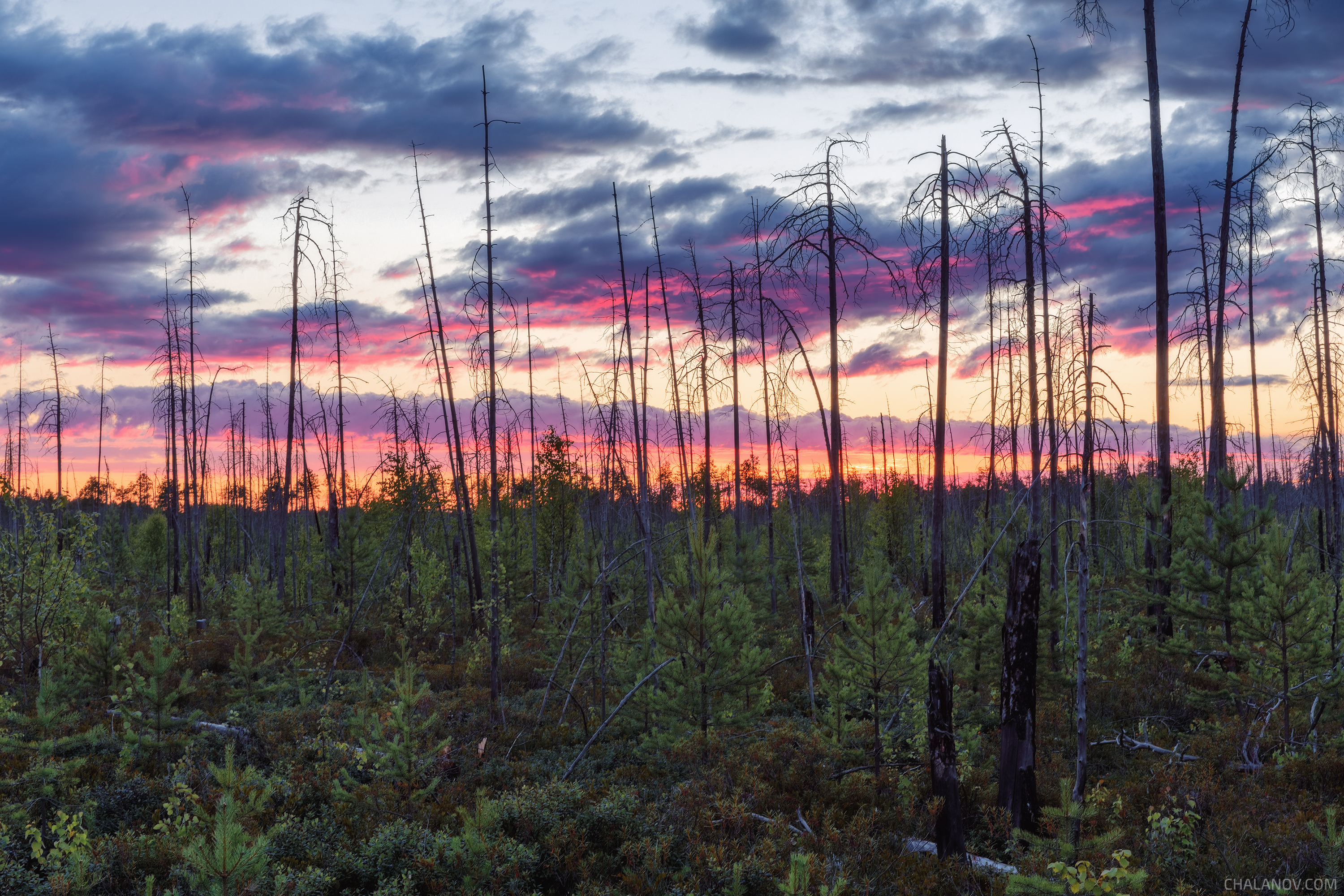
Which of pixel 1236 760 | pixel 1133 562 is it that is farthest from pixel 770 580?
pixel 1236 760

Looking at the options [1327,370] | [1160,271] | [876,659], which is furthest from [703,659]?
[1327,370]

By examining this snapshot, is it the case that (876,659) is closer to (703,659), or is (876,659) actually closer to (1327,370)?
(703,659)

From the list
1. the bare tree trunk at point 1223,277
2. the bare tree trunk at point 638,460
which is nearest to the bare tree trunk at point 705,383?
the bare tree trunk at point 638,460

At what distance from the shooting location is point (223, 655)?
61.0ft

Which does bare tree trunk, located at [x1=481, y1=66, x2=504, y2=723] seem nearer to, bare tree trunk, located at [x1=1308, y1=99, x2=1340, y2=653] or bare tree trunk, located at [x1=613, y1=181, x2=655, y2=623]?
bare tree trunk, located at [x1=613, y1=181, x2=655, y2=623]

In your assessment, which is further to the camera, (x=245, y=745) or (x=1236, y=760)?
(x=245, y=745)

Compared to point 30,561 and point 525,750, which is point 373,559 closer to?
point 30,561

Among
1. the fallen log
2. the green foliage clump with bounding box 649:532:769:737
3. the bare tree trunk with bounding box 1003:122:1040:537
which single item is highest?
the bare tree trunk with bounding box 1003:122:1040:537

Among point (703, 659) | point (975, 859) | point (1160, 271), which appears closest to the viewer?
point (975, 859)

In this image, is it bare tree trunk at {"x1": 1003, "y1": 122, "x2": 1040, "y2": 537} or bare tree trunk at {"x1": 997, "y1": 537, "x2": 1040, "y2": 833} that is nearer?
bare tree trunk at {"x1": 997, "y1": 537, "x2": 1040, "y2": 833}

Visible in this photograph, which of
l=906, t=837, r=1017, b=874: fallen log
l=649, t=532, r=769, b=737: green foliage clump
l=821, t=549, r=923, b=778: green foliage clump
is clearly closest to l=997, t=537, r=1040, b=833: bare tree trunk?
l=906, t=837, r=1017, b=874: fallen log

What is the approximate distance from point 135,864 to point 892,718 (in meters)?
9.54

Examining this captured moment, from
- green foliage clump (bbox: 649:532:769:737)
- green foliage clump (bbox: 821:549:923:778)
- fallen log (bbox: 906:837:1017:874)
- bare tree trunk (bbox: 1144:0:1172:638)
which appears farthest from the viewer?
bare tree trunk (bbox: 1144:0:1172:638)

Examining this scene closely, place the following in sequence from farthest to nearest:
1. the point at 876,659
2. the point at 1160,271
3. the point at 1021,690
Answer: the point at 1160,271, the point at 876,659, the point at 1021,690
